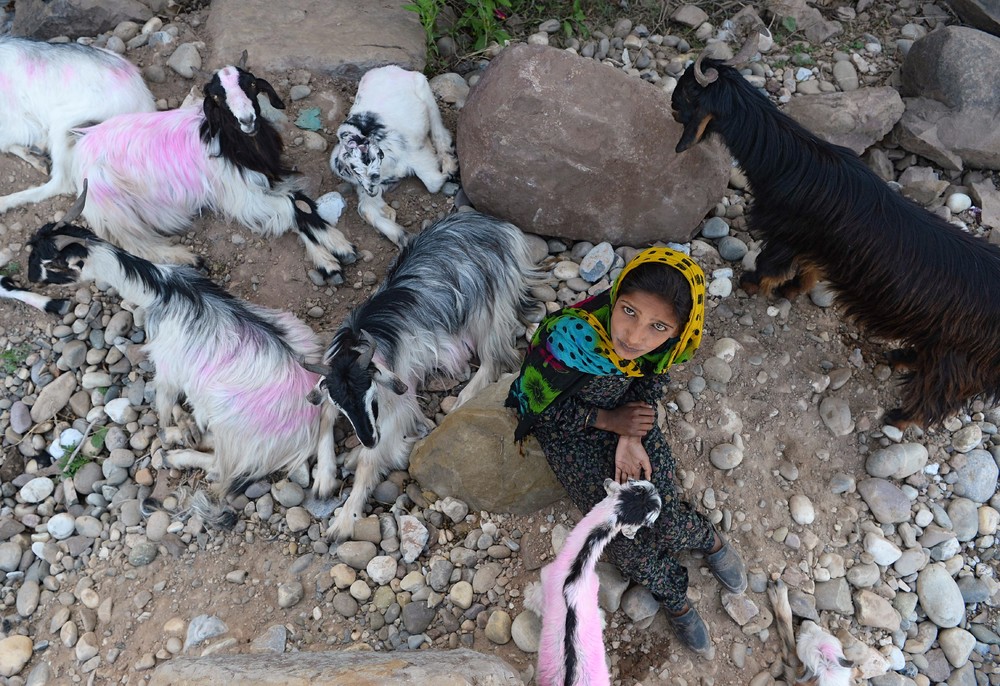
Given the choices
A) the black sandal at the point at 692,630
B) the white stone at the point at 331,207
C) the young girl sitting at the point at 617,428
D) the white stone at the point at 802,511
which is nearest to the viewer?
the young girl sitting at the point at 617,428

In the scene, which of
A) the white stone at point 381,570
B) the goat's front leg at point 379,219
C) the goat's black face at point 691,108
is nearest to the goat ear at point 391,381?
the white stone at point 381,570

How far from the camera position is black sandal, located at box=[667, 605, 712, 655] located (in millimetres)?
2807

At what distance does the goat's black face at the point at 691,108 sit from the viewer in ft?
10.9

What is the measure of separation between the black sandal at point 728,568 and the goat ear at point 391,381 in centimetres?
155

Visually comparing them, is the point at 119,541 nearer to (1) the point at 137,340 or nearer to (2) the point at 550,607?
(1) the point at 137,340

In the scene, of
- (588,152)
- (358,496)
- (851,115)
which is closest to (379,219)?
(588,152)

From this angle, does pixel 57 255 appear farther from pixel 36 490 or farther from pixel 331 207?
pixel 331 207

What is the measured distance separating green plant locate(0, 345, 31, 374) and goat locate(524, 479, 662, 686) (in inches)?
128

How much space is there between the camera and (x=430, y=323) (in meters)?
3.60

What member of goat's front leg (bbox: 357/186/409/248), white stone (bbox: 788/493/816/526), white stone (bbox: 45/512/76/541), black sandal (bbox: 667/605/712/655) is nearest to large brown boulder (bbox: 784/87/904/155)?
white stone (bbox: 788/493/816/526)

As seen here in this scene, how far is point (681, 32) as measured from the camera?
486 centimetres

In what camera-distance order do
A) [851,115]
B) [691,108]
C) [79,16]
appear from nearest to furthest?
[691,108] < [851,115] < [79,16]

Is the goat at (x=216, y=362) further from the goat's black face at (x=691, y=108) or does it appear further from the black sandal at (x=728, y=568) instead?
the goat's black face at (x=691, y=108)

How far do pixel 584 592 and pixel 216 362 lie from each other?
2.18 metres
